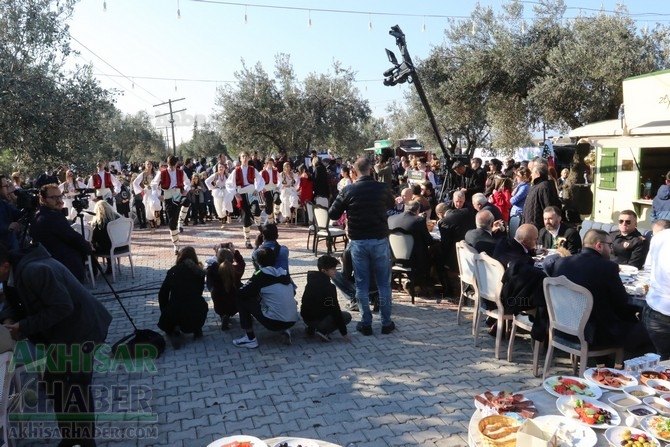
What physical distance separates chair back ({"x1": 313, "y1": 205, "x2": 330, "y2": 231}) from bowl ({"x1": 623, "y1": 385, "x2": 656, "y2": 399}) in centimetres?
680

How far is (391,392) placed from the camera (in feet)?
14.9

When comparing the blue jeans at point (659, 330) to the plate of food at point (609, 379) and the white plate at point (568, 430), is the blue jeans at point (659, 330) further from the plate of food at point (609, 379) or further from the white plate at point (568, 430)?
the white plate at point (568, 430)

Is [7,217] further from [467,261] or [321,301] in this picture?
[467,261]

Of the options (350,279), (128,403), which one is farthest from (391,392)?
(350,279)

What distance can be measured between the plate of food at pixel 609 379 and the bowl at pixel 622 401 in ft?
0.27

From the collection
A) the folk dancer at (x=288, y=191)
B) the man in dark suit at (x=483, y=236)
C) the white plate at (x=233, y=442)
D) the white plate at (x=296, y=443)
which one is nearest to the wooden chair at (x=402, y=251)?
the man in dark suit at (x=483, y=236)

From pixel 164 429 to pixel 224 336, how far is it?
2055 millimetres

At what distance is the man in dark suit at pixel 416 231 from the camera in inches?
269

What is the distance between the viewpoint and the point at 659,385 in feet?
9.77

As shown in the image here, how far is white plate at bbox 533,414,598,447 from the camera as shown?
2393 millimetres

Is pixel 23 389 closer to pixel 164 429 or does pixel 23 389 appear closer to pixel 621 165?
pixel 164 429

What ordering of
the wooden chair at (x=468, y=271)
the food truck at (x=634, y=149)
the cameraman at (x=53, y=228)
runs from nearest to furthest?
1. the cameraman at (x=53, y=228)
2. the wooden chair at (x=468, y=271)
3. the food truck at (x=634, y=149)

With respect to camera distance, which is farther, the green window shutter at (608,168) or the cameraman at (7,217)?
the green window shutter at (608,168)

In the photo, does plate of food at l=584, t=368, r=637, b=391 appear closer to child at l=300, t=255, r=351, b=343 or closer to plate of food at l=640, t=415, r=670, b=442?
plate of food at l=640, t=415, r=670, b=442
